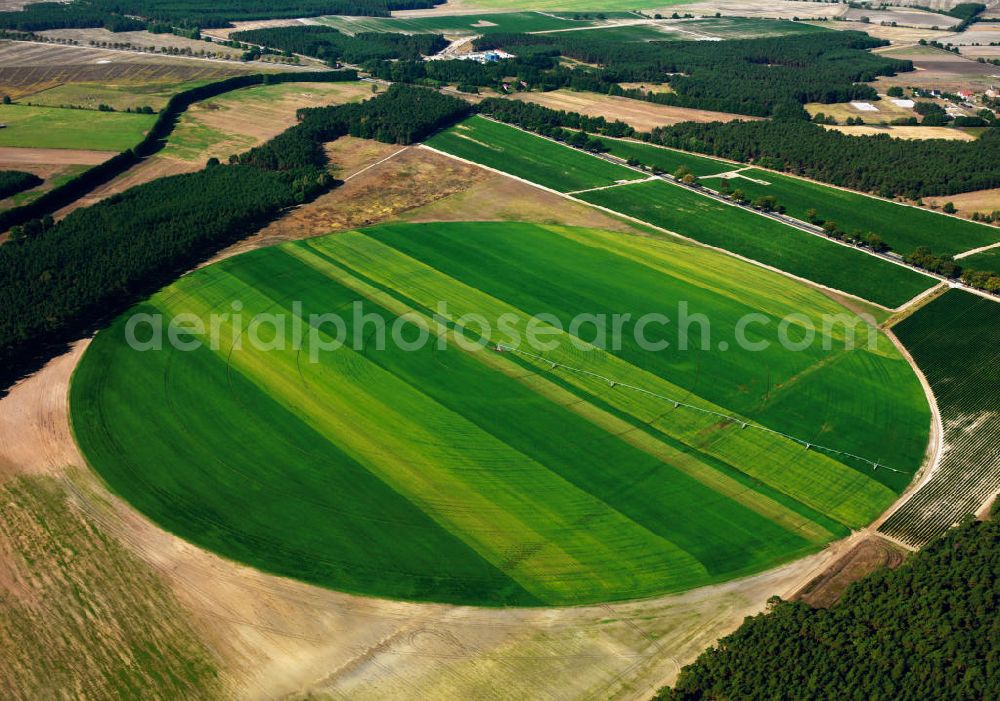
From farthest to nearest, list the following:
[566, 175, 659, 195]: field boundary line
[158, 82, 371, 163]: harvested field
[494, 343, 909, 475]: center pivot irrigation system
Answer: [158, 82, 371, 163]: harvested field < [566, 175, 659, 195]: field boundary line < [494, 343, 909, 475]: center pivot irrigation system

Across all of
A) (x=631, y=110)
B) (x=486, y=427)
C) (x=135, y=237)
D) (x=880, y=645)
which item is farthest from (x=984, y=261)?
(x=135, y=237)

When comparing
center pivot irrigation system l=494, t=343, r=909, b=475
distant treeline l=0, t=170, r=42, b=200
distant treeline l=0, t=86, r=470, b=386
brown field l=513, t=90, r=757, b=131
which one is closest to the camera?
center pivot irrigation system l=494, t=343, r=909, b=475

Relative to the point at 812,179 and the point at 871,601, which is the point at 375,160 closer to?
the point at 812,179

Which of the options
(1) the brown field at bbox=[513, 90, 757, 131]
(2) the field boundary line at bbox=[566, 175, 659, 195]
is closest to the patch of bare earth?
(2) the field boundary line at bbox=[566, 175, 659, 195]

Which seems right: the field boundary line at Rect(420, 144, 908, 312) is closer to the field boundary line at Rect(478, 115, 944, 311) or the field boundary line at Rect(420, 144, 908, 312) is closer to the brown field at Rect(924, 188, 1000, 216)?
the field boundary line at Rect(478, 115, 944, 311)

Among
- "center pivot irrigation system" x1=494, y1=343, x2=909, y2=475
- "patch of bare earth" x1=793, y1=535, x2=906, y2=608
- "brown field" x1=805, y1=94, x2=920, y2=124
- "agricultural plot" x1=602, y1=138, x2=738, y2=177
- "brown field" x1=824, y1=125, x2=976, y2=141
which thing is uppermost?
"brown field" x1=805, y1=94, x2=920, y2=124

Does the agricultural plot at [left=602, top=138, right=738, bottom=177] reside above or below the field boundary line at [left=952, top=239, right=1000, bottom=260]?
above
